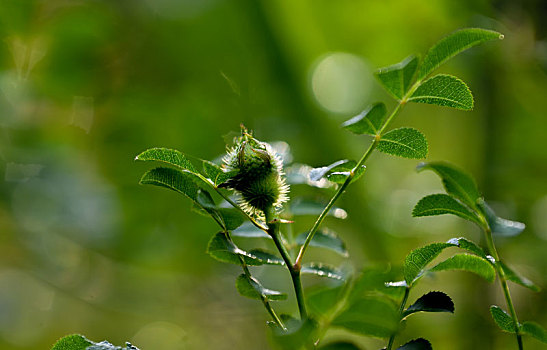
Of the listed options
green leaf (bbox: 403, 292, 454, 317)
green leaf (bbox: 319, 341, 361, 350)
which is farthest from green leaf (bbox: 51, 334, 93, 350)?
green leaf (bbox: 403, 292, 454, 317)

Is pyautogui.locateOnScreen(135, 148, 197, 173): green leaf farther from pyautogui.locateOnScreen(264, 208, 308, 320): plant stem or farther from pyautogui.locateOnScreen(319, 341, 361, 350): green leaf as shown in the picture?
pyautogui.locateOnScreen(319, 341, 361, 350): green leaf

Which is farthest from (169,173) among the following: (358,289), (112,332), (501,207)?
(112,332)

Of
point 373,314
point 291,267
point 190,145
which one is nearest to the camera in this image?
point 373,314

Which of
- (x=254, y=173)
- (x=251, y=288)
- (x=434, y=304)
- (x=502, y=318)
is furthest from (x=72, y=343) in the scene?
(x=502, y=318)

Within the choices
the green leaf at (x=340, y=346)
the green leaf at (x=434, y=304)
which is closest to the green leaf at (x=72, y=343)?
the green leaf at (x=340, y=346)

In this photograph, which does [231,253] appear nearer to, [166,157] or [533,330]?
[166,157]

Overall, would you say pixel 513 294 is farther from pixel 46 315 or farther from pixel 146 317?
pixel 46 315

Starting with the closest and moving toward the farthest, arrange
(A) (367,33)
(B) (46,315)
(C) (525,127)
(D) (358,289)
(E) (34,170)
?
1. (D) (358,289)
2. (E) (34,170)
3. (C) (525,127)
4. (B) (46,315)
5. (A) (367,33)
